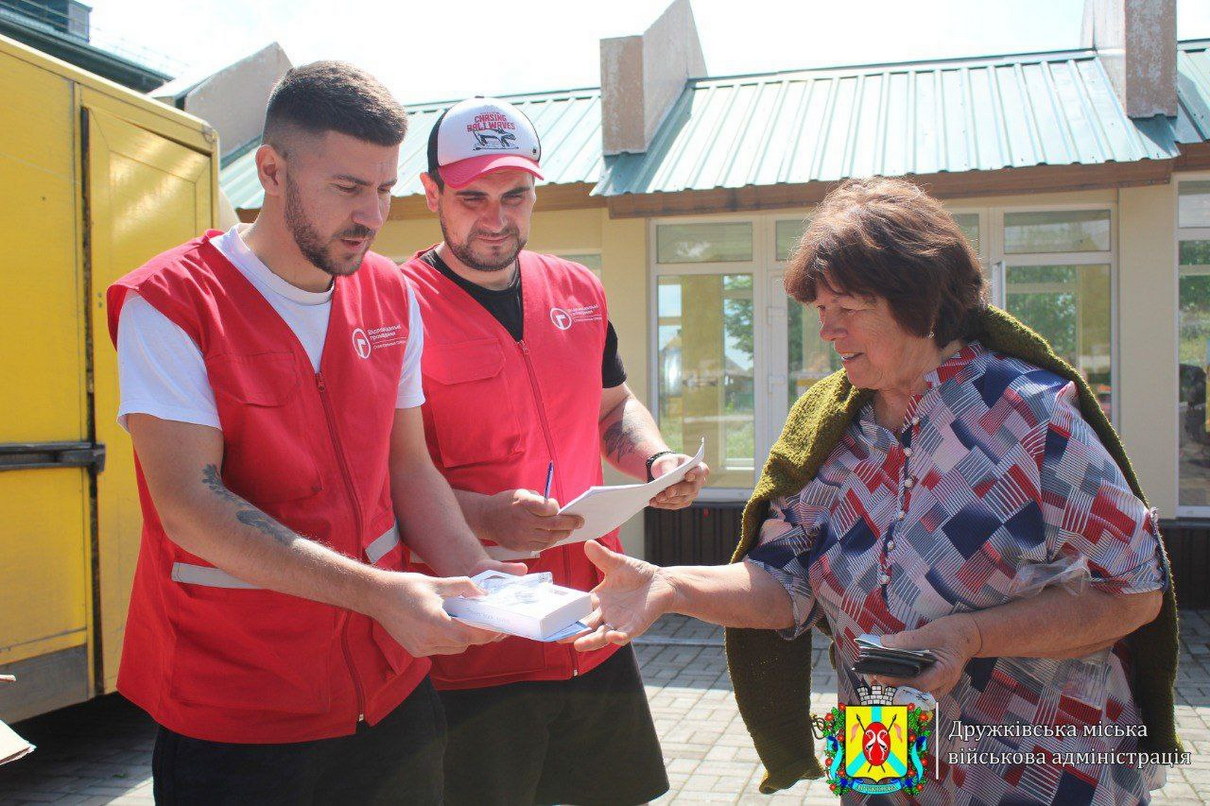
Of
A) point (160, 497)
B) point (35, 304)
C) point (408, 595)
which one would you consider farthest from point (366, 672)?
point (35, 304)

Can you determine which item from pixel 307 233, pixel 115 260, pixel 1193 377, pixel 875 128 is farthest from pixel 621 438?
pixel 1193 377

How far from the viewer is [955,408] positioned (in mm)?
2211

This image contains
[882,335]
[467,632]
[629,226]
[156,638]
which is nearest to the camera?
[467,632]

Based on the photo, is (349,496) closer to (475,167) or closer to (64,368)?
(475,167)

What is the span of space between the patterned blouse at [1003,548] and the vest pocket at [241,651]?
1.17 m

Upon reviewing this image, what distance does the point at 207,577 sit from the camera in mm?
2043

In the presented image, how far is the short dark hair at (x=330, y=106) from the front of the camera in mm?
2148

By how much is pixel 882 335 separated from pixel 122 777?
4667 millimetres

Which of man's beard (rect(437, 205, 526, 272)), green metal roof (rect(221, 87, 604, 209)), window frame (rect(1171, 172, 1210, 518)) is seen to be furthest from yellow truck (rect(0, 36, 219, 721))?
window frame (rect(1171, 172, 1210, 518))

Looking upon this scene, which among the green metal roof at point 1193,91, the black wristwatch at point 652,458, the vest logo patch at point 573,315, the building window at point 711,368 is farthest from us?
the building window at point 711,368

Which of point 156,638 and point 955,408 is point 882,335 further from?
point 156,638

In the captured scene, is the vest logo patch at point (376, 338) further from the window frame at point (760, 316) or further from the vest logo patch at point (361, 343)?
the window frame at point (760, 316)

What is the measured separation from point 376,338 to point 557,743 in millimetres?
1259

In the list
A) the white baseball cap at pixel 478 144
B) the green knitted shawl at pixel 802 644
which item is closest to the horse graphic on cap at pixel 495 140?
the white baseball cap at pixel 478 144
